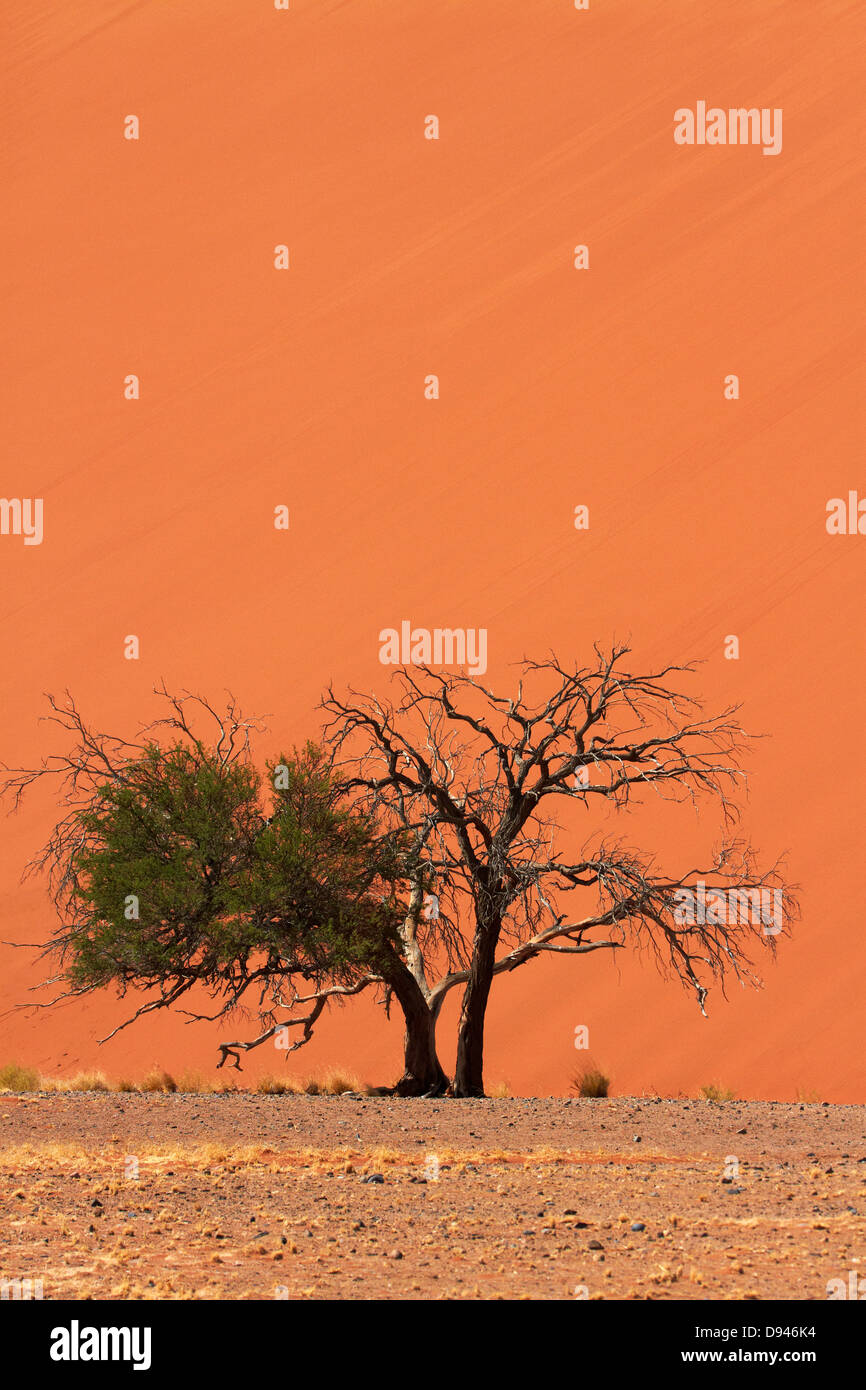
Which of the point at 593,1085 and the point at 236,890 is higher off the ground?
the point at 236,890

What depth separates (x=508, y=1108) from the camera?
15.8 meters

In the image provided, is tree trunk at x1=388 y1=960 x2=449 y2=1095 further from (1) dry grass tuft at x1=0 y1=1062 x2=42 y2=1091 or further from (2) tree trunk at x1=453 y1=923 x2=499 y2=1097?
(1) dry grass tuft at x1=0 y1=1062 x2=42 y2=1091

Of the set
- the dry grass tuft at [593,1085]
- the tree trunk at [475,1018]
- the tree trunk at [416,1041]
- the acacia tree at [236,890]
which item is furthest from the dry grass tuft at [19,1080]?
the dry grass tuft at [593,1085]

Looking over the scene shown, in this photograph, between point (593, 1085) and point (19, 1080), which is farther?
point (19, 1080)

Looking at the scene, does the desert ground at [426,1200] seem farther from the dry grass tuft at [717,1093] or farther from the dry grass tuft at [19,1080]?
the dry grass tuft at [19,1080]

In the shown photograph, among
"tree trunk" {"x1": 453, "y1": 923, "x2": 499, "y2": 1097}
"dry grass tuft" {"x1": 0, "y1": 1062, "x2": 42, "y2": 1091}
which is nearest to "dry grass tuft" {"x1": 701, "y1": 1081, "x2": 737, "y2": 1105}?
"tree trunk" {"x1": 453, "y1": 923, "x2": 499, "y2": 1097}

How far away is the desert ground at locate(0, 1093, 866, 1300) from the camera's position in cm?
788

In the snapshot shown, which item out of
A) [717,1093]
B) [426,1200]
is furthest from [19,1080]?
[426,1200]

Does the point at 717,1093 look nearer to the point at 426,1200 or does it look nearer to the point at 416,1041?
the point at 416,1041

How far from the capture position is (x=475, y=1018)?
59.8 feet

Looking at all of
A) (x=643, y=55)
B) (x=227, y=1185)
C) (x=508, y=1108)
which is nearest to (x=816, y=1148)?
(x=508, y=1108)

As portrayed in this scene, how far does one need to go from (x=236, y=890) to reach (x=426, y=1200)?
326 inches

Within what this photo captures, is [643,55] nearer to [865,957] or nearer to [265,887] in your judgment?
[865,957]

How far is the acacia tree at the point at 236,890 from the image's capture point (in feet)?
59.6
